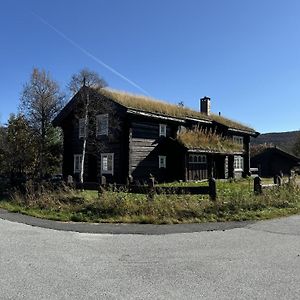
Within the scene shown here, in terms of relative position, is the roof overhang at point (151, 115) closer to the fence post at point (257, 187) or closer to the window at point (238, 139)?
the window at point (238, 139)

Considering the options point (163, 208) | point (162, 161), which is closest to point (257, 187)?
point (163, 208)

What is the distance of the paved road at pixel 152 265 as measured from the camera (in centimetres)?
527

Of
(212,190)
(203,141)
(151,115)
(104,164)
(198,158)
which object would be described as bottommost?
(212,190)

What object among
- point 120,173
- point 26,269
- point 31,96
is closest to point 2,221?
point 26,269

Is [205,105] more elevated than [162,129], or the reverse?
[205,105]

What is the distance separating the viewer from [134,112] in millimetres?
27938

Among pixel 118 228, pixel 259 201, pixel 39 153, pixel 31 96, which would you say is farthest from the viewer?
pixel 39 153

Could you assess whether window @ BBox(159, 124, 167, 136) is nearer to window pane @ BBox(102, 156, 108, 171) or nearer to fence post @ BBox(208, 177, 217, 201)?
window pane @ BBox(102, 156, 108, 171)

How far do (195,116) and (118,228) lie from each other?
24.3 m

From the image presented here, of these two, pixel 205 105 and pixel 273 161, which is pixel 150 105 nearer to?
A: pixel 205 105

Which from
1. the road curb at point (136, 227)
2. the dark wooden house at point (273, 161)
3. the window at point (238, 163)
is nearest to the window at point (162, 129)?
the window at point (238, 163)

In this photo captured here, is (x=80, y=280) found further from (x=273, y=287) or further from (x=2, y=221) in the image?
(x=2, y=221)

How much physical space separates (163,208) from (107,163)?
58.1ft

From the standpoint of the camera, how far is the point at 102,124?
3058cm
